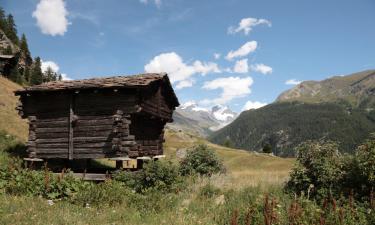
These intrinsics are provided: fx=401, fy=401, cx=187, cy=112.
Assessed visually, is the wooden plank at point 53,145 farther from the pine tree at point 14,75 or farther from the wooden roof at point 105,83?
the pine tree at point 14,75

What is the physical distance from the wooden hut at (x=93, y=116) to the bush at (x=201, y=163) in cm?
250

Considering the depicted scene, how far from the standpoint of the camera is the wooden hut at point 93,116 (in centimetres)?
1911

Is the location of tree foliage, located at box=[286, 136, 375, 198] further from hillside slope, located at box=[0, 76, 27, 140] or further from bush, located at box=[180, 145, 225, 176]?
hillside slope, located at box=[0, 76, 27, 140]

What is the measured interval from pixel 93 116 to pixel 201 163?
19.0 feet

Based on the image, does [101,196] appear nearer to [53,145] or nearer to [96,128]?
[96,128]

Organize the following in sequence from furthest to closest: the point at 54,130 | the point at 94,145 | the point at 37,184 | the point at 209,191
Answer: the point at 54,130
the point at 94,145
the point at 209,191
the point at 37,184

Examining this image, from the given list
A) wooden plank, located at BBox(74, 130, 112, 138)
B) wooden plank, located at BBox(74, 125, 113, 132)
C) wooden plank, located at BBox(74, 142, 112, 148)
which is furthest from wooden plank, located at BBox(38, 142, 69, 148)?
wooden plank, located at BBox(74, 125, 113, 132)

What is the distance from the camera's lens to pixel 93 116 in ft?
64.9

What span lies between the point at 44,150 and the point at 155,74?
698 cm

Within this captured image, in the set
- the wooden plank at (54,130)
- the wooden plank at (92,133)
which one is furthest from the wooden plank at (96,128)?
the wooden plank at (54,130)

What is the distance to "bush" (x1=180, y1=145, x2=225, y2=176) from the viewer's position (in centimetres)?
1936

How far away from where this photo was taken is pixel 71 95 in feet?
66.7

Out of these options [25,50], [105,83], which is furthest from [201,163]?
[25,50]

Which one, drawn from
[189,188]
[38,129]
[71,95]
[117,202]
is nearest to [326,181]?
[189,188]
